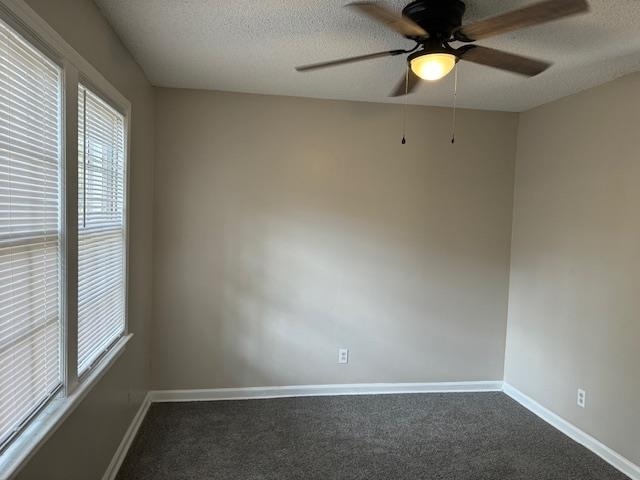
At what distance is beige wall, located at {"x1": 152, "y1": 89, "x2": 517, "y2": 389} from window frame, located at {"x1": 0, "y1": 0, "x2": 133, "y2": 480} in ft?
4.16

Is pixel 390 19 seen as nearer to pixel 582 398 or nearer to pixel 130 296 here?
pixel 130 296

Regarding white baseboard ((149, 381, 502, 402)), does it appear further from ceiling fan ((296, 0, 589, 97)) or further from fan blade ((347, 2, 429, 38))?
fan blade ((347, 2, 429, 38))

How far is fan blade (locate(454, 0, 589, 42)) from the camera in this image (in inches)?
54.2

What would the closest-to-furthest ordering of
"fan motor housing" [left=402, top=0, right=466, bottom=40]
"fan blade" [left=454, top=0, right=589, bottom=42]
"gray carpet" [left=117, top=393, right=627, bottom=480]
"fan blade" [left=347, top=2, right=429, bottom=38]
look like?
"fan blade" [left=454, top=0, right=589, bottom=42] < "fan blade" [left=347, top=2, right=429, bottom=38] < "fan motor housing" [left=402, top=0, right=466, bottom=40] < "gray carpet" [left=117, top=393, right=627, bottom=480]

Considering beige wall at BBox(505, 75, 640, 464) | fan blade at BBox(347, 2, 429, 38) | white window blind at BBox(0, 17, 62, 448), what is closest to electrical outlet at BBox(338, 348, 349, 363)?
beige wall at BBox(505, 75, 640, 464)

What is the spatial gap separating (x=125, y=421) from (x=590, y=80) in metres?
3.68

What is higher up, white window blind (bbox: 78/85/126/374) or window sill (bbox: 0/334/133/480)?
white window blind (bbox: 78/85/126/374)

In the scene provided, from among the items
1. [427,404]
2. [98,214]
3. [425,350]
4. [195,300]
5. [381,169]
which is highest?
[381,169]

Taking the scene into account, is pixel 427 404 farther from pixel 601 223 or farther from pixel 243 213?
pixel 243 213

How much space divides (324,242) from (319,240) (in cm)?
4

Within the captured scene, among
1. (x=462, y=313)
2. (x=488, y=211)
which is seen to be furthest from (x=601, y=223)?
(x=462, y=313)

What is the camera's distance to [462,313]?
355 cm

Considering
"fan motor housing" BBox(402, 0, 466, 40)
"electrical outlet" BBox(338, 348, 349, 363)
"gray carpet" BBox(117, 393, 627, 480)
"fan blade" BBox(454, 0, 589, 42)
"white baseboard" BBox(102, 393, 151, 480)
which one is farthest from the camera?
"electrical outlet" BBox(338, 348, 349, 363)

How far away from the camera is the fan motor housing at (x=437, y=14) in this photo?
167cm
